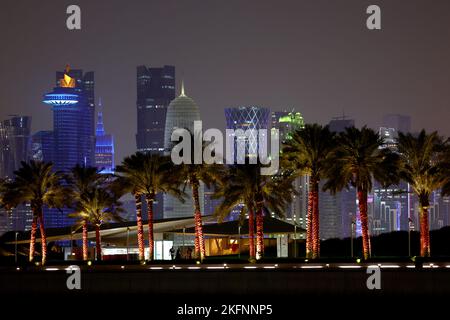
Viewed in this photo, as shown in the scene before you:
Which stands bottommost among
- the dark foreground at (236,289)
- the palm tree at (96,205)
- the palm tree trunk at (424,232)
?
the dark foreground at (236,289)

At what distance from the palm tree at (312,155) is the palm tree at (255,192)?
189 centimetres

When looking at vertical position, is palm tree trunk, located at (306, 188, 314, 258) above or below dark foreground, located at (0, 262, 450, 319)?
above

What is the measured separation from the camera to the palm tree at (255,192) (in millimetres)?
87875

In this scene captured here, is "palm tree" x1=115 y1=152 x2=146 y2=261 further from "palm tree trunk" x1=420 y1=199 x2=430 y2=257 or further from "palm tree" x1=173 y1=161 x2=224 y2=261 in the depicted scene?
"palm tree trunk" x1=420 y1=199 x2=430 y2=257

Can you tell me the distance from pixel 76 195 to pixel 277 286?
3857 centimetres

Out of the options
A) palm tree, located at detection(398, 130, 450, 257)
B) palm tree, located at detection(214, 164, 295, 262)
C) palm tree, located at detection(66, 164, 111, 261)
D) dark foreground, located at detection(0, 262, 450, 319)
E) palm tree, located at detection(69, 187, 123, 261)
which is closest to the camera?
dark foreground, located at detection(0, 262, 450, 319)

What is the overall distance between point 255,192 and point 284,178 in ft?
10.1

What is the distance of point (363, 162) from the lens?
83.0 meters

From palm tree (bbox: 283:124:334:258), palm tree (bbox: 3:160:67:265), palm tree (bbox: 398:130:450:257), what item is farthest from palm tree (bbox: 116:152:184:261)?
palm tree (bbox: 398:130:450:257)

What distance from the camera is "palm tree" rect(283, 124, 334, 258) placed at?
3334 inches

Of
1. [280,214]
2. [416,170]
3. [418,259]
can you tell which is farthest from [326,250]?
[418,259]

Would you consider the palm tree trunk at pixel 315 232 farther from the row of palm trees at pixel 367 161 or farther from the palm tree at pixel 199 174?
the palm tree at pixel 199 174

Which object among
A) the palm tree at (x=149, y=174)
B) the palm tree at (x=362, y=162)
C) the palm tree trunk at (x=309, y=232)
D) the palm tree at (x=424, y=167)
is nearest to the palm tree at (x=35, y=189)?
the palm tree at (x=149, y=174)
